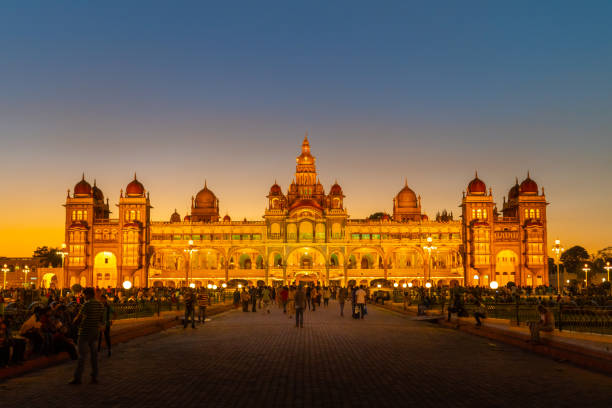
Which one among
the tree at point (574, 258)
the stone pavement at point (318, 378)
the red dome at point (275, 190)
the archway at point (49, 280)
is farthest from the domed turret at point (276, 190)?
the stone pavement at point (318, 378)

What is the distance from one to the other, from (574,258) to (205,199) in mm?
69731

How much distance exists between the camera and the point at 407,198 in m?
112

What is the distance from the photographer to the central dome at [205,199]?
378 ft

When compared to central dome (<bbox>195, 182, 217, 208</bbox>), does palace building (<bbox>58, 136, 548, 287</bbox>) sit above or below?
below

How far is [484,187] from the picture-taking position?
322 feet

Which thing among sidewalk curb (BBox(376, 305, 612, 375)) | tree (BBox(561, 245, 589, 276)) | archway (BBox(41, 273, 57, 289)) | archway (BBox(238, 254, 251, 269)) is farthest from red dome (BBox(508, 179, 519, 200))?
sidewalk curb (BBox(376, 305, 612, 375))

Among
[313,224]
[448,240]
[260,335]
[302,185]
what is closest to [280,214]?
[313,224]

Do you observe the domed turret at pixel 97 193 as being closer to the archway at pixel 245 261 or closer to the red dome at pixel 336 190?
the archway at pixel 245 261

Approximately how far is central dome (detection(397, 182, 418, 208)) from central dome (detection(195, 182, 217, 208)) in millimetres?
32032

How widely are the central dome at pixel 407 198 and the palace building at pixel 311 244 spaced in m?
11.3

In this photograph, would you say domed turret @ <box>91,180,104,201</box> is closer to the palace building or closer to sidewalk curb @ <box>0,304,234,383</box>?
the palace building

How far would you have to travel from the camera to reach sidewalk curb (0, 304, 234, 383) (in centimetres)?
1296

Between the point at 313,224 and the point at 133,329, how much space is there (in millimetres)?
74437

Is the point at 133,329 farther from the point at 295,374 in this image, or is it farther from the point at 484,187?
the point at 484,187
